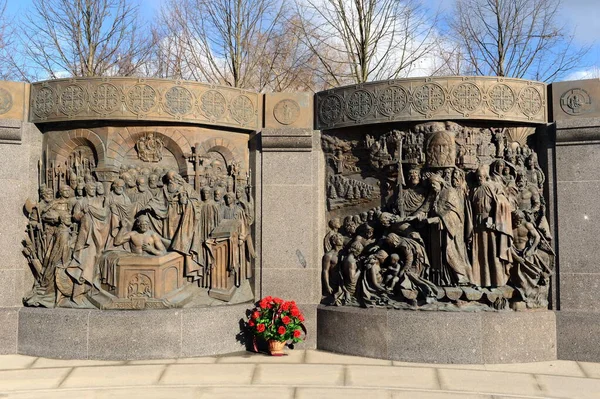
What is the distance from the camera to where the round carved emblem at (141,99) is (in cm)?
974

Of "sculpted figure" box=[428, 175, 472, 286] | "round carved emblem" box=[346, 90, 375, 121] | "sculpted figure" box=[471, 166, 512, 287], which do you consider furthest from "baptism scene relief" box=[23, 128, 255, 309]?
"sculpted figure" box=[471, 166, 512, 287]

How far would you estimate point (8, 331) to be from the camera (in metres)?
9.51

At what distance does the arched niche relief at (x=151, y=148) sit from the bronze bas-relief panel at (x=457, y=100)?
10.6 feet

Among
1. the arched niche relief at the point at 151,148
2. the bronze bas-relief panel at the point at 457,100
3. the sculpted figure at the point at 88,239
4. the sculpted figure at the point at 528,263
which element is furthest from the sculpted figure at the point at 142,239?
the sculpted figure at the point at 528,263

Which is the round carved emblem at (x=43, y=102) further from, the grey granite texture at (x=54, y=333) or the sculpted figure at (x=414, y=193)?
the sculpted figure at (x=414, y=193)

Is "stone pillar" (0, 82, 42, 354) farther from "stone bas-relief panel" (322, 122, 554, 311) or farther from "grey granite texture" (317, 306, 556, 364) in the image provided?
"grey granite texture" (317, 306, 556, 364)

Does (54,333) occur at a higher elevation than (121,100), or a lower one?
lower

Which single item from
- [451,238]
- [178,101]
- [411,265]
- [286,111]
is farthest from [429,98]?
[178,101]

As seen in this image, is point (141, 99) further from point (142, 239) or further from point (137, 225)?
point (142, 239)

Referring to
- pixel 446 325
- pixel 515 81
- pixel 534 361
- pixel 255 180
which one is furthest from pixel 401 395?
pixel 515 81

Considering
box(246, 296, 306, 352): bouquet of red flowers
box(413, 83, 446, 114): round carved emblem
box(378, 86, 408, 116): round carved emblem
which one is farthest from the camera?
box(378, 86, 408, 116): round carved emblem

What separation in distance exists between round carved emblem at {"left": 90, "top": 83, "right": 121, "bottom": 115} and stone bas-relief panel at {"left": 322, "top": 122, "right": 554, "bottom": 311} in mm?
4217

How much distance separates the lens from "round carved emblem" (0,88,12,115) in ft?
32.5

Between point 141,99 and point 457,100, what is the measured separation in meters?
5.28
